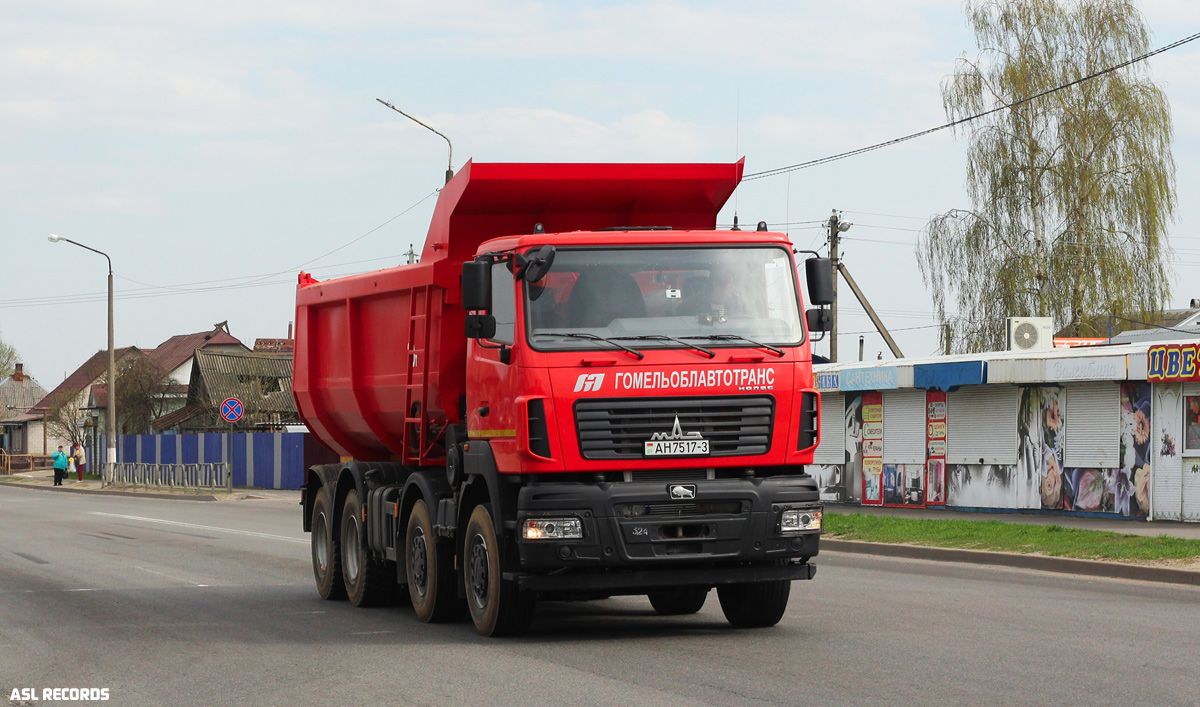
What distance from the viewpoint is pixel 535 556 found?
949 centimetres

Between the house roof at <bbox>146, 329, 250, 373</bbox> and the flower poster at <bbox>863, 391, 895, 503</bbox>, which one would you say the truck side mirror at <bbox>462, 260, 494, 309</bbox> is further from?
the house roof at <bbox>146, 329, 250, 373</bbox>

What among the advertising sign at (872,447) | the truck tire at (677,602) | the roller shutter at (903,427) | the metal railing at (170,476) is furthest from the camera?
the metal railing at (170,476)

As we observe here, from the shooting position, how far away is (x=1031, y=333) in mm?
29984

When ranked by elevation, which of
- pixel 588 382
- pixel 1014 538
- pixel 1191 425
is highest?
pixel 588 382

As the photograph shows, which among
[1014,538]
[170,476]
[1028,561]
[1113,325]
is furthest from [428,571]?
[170,476]

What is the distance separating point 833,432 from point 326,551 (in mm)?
17798

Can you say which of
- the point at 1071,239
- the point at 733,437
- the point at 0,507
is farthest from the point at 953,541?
the point at 0,507

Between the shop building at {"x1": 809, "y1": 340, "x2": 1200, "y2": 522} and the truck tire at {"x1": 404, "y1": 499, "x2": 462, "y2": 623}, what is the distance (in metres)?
14.1

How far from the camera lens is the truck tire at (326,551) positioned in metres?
13.8

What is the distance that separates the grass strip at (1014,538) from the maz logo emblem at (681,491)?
8643mm

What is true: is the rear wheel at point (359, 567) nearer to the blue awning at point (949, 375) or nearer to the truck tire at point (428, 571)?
the truck tire at point (428, 571)

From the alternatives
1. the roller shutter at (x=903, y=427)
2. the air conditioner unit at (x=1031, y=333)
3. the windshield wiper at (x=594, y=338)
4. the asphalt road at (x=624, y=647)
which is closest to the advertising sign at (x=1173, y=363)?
the roller shutter at (x=903, y=427)

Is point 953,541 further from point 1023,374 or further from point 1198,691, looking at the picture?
point 1198,691

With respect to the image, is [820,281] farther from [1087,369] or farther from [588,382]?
[1087,369]
